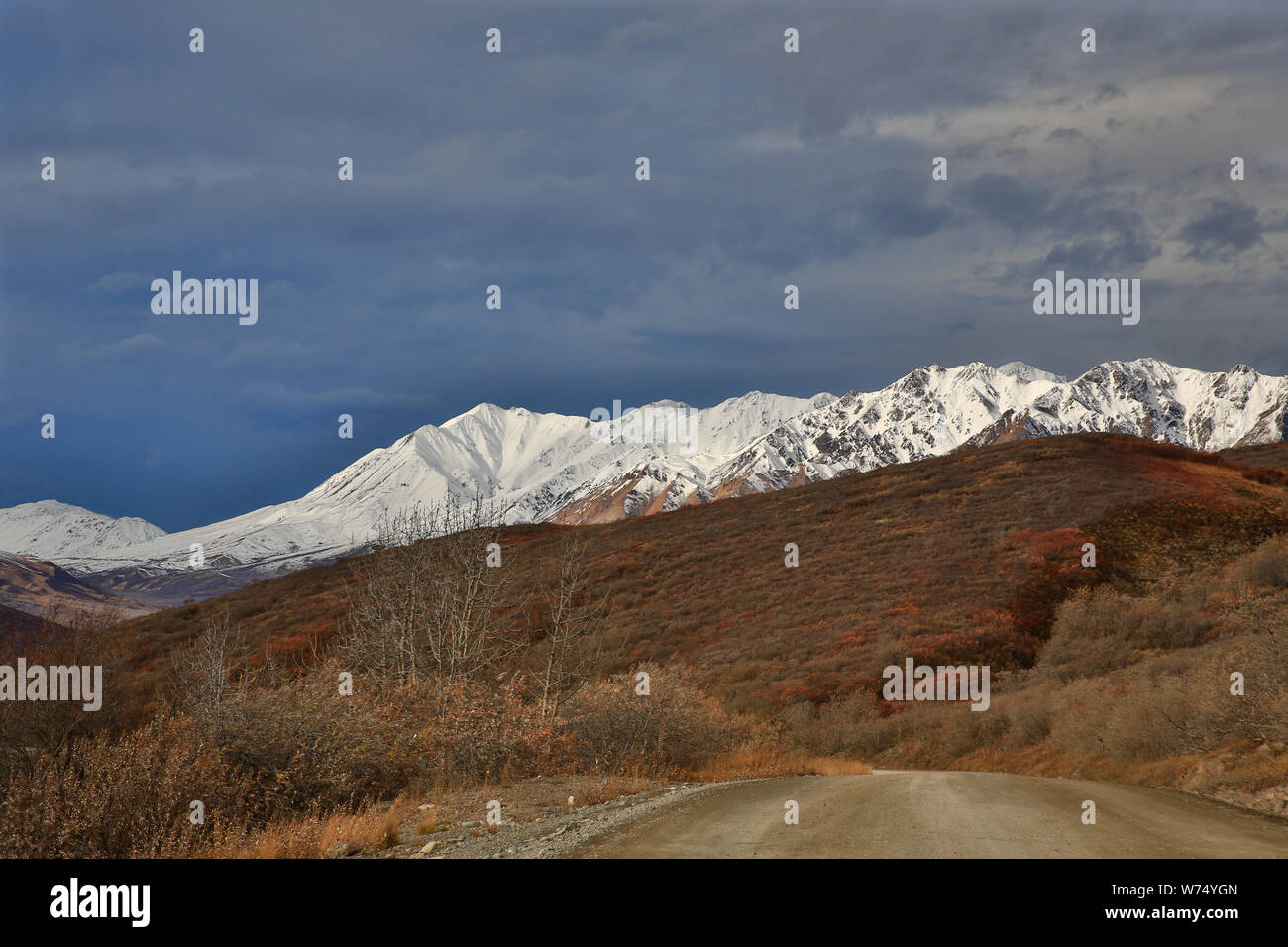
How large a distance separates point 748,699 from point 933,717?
611 centimetres

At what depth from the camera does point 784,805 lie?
37.3ft

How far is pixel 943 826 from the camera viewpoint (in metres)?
9.50

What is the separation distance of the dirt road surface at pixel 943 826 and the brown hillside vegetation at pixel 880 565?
53.3ft

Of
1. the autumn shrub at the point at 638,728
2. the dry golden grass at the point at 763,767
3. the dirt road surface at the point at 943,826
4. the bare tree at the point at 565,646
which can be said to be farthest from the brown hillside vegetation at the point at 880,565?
the dirt road surface at the point at 943,826

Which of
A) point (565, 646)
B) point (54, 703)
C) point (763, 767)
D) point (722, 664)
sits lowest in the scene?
point (722, 664)

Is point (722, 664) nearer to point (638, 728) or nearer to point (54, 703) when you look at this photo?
point (638, 728)

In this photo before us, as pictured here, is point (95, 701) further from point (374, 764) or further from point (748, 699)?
point (748, 699)

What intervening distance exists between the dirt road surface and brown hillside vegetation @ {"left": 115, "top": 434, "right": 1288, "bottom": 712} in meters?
16.3

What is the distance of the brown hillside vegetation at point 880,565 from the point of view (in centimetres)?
3366

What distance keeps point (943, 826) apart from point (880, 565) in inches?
1437

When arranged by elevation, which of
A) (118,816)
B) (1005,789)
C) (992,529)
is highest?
(992,529)

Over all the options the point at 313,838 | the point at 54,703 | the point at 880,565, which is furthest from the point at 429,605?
the point at 880,565

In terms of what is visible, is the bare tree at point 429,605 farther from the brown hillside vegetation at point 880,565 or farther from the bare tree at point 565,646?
the brown hillside vegetation at point 880,565
